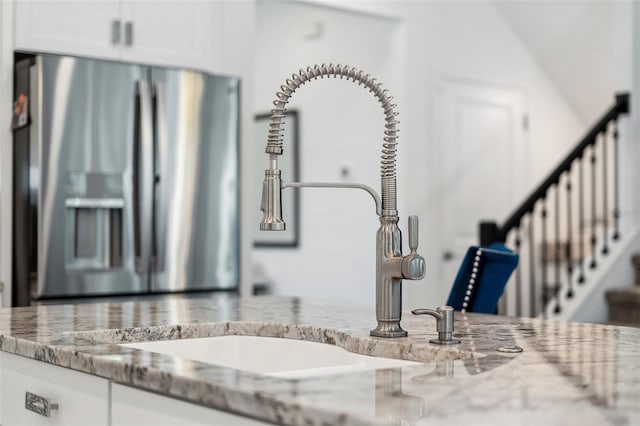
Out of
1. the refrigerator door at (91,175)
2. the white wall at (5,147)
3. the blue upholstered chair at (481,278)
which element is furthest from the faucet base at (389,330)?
the white wall at (5,147)

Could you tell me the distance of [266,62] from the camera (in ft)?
22.2

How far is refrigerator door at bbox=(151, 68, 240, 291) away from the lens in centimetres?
396

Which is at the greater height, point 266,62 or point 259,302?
point 266,62

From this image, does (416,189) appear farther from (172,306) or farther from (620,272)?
(172,306)

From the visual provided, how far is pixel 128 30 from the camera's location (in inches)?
160

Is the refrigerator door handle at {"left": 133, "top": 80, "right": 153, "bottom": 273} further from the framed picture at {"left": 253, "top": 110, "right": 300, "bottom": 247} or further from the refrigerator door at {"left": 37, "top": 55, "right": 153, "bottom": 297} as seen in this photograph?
the framed picture at {"left": 253, "top": 110, "right": 300, "bottom": 247}

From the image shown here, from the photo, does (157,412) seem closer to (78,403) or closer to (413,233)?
(78,403)

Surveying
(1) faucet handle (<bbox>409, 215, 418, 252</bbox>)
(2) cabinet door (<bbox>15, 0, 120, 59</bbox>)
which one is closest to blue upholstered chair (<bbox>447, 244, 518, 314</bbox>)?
(1) faucet handle (<bbox>409, 215, 418, 252</bbox>)

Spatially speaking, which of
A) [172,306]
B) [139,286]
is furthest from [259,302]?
[139,286]

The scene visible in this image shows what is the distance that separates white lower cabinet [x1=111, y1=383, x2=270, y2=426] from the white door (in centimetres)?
453

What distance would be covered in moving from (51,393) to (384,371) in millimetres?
648

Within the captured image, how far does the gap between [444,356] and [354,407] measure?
1.86ft

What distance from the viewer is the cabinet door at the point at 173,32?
4.09m

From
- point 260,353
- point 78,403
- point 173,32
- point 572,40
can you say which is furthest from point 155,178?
point 572,40
